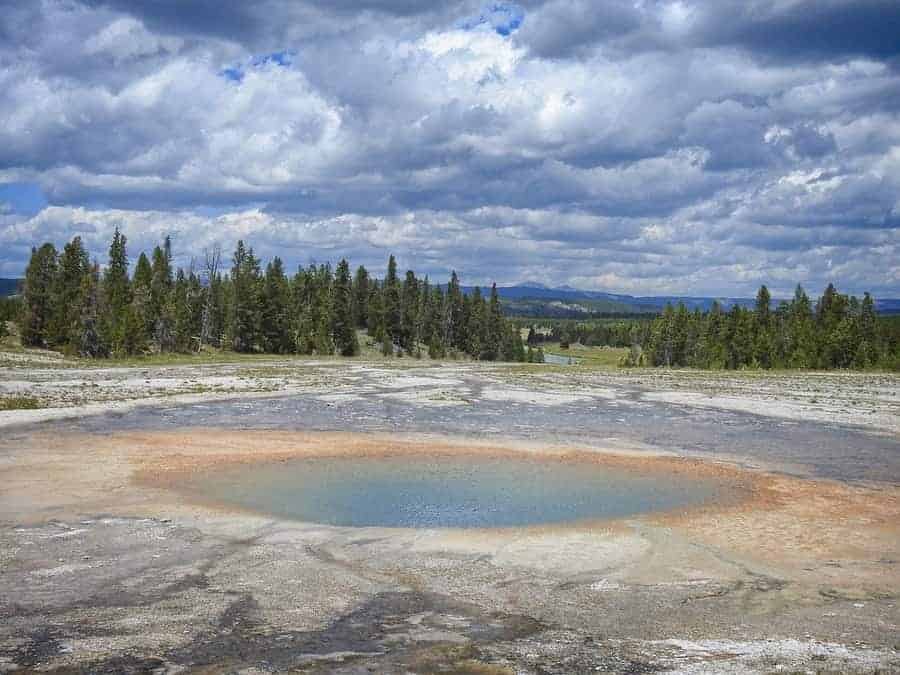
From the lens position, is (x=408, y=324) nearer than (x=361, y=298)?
Yes

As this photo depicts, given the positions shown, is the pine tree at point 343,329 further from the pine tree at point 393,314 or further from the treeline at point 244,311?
the pine tree at point 393,314

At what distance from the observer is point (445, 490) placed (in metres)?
18.0

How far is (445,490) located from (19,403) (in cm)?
2057

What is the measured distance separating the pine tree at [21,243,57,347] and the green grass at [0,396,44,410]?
52840 millimetres

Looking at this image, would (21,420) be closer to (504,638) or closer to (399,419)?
(399,419)

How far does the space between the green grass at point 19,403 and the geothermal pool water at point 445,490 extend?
14549 mm

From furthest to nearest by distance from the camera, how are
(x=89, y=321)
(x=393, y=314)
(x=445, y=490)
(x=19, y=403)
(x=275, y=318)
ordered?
(x=393, y=314) → (x=275, y=318) → (x=89, y=321) → (x=19, y=403) → (x=445, y=490)

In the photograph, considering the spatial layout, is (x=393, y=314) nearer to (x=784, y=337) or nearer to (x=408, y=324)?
(x=408, y=324)

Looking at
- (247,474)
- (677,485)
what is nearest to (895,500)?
(677,485)

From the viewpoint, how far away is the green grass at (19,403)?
3016 centimetres

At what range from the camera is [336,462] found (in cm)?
2148

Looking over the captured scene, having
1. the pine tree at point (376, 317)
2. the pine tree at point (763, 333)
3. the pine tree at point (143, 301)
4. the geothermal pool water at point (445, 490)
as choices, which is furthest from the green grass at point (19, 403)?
the pine tree at point (763, 333)

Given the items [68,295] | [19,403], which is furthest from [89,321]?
[19,403]

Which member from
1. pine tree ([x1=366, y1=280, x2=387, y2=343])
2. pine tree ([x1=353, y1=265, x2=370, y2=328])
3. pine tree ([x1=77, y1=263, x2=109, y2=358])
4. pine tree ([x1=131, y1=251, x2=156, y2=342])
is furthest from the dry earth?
pine tree ([x1=353, y1=265, x2=370, y2=328])
